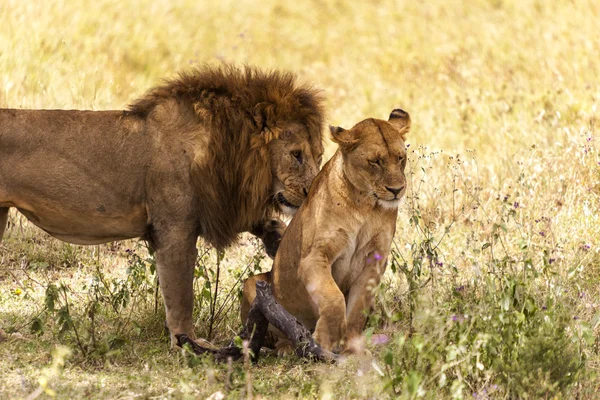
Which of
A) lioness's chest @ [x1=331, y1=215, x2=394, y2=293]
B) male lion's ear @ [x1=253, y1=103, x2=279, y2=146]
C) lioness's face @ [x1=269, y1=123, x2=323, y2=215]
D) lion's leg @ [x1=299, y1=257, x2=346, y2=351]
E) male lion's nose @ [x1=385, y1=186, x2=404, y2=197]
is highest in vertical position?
male lion's ear @ [x1=253, y1=103, x2=279, y2=146]

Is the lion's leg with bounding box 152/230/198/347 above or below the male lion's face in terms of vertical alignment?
below

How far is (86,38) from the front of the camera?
418 inches

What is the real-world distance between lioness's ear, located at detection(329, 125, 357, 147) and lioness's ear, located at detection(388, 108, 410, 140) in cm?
30

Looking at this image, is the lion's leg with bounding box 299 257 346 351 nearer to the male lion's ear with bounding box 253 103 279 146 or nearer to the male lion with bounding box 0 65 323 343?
the male lion with bounding box 0 65 323 343

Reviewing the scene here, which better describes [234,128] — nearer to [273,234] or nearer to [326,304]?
[273,234]

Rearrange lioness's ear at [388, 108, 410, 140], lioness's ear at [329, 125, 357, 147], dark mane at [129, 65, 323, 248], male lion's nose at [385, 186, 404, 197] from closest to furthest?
male lion's nose at [385, 186, 404, 197] < lioness's ear at [329, 125, 357, 147] < lioness's ear at [388, 108, 410, 140] < dark mane at [129, 65, 323, 248]

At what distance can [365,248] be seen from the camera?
448cm

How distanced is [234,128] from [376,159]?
2.94ft

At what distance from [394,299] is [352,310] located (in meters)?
1.01

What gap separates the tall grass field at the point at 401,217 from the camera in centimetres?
402

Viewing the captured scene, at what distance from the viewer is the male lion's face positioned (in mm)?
4289

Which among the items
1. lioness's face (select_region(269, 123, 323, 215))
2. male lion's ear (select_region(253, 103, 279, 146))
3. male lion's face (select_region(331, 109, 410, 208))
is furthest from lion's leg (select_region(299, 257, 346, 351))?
male lion's ear (select_region(253, 103, 279, 146))

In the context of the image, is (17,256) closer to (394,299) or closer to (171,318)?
(171,318)

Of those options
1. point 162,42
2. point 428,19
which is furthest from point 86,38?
point 428,19
